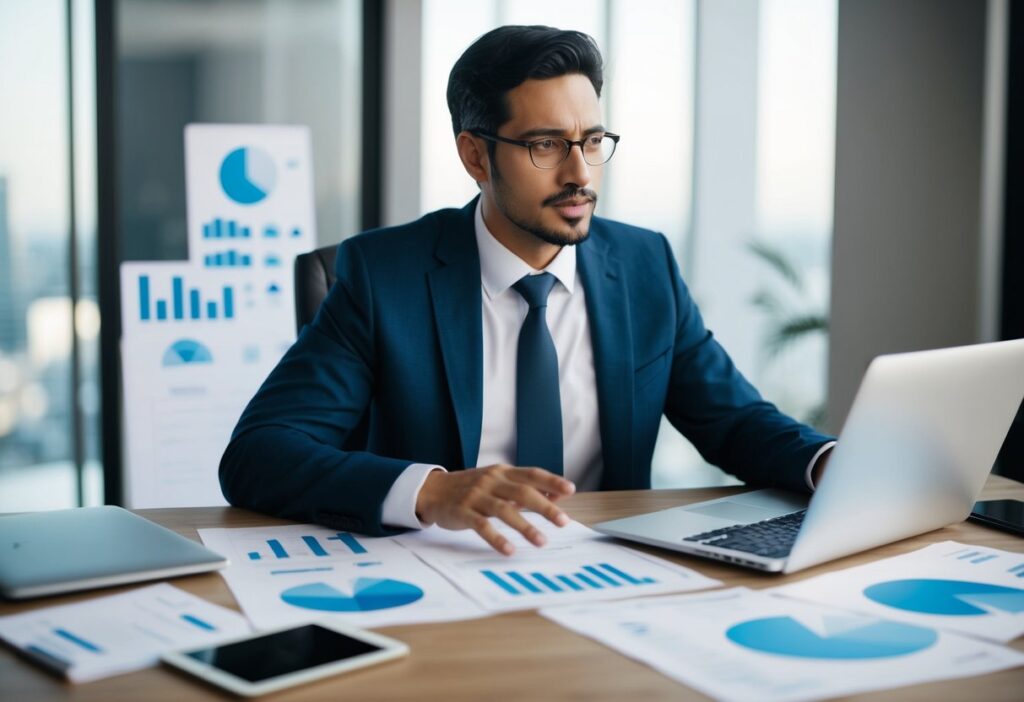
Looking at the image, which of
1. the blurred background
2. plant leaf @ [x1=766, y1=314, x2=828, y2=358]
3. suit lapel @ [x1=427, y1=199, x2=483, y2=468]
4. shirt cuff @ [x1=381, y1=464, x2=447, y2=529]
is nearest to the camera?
shirt cuff @ [x1=381, y1=464, x2=447, y2=529]

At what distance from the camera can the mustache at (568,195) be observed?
1832mm

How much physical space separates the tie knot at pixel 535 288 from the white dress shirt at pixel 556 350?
2 cm

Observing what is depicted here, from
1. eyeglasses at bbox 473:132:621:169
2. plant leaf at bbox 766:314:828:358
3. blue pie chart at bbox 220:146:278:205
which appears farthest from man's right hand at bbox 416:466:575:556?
plant leaf at bbox 766:314:828:358

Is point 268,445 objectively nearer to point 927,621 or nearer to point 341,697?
point 341,697

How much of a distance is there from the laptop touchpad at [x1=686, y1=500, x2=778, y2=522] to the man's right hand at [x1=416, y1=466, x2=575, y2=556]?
0.26 meters

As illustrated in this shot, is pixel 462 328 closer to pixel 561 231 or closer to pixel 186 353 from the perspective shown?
pixel 561 231

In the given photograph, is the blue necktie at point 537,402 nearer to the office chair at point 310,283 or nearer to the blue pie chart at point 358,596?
the office chair at point 310,283

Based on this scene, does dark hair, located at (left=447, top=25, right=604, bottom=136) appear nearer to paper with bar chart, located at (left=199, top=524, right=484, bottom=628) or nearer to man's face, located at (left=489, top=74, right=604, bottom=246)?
man's face, located at (left=489, top=74, right=604, bottom=246)

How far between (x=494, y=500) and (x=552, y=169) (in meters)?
0.81

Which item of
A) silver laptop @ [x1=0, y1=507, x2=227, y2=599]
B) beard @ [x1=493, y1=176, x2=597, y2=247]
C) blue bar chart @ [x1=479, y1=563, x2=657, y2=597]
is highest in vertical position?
beard @ [x1=493, y1=176, x2=597, y2=247]

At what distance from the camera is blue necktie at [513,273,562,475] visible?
1802mm

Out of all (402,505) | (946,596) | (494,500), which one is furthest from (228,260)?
(946,596)

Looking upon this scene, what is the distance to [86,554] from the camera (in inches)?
43.8

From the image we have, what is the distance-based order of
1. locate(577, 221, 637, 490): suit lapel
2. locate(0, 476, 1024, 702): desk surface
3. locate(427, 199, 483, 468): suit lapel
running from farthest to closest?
1. locate(577, 221, 637, 490): suit lapel
2. locate(427, 199, 483, 468): suit lapel
3. locate(0, 476, 1024, 702): desk surface
